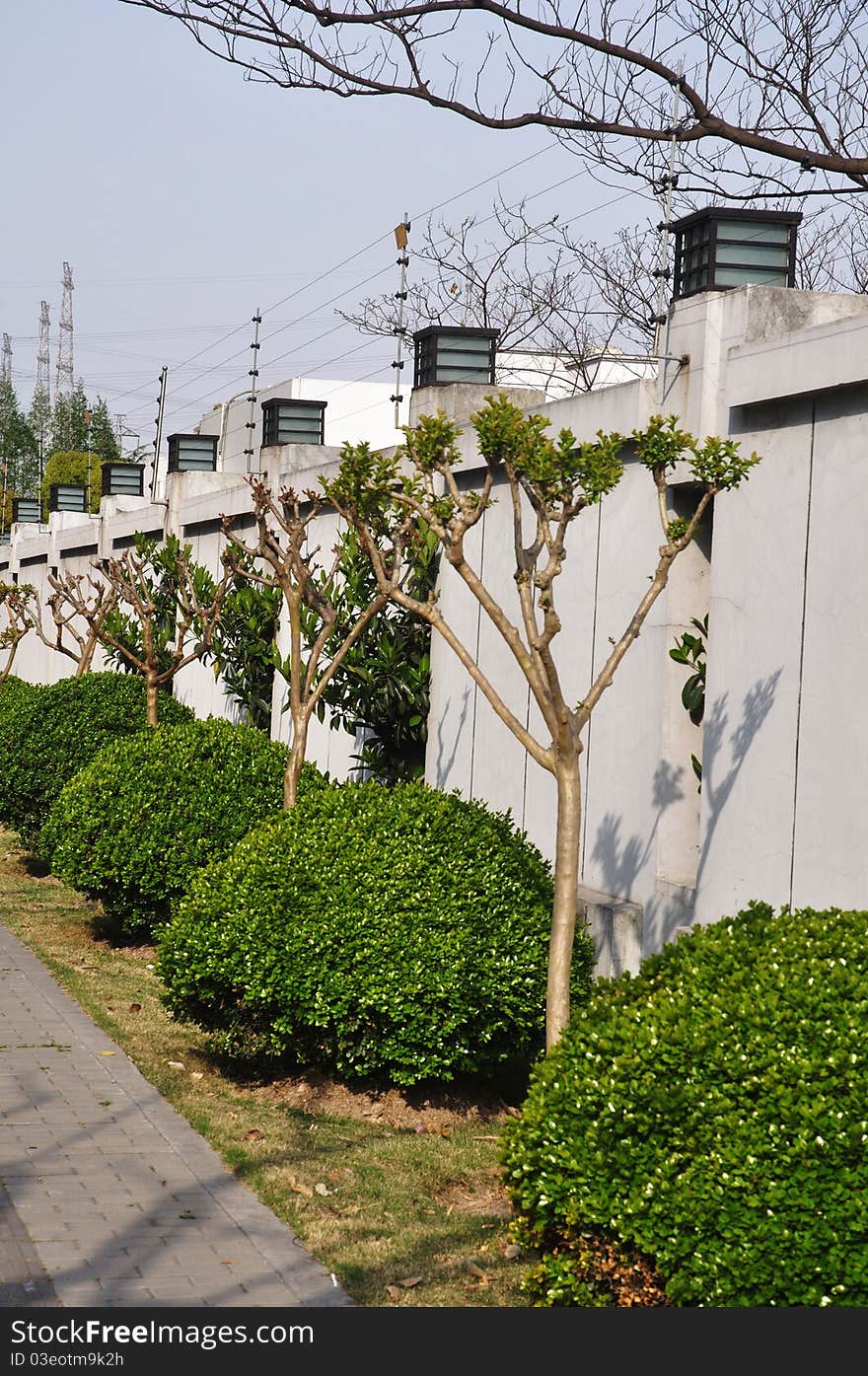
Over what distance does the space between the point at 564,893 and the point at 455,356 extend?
24.7 feet

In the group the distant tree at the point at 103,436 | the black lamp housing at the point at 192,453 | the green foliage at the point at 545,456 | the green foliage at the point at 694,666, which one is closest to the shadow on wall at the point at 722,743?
the green foliage at the point at 694,666

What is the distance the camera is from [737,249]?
836cm

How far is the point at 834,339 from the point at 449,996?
3.64m

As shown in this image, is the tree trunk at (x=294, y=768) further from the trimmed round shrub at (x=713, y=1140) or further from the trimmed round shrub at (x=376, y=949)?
the trimmed round shrub at (x=713, y=1140)

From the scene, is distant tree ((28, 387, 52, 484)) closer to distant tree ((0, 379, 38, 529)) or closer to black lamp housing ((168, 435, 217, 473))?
distant tree ((0, 379, 38, 529))

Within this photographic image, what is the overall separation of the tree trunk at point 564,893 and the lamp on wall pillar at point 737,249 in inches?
135

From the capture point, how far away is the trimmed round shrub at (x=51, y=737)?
46.2ft

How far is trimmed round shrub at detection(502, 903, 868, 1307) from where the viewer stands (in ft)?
13.2

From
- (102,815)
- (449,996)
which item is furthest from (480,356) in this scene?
(449,996)

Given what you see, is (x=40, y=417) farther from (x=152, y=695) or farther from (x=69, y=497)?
(x=152, y=695)

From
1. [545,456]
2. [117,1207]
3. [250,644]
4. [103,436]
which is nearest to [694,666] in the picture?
[545,456]

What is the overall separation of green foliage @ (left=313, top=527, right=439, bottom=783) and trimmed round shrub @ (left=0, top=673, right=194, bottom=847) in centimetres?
301

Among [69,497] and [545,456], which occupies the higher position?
[69,497]

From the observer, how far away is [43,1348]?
4.34 meters
